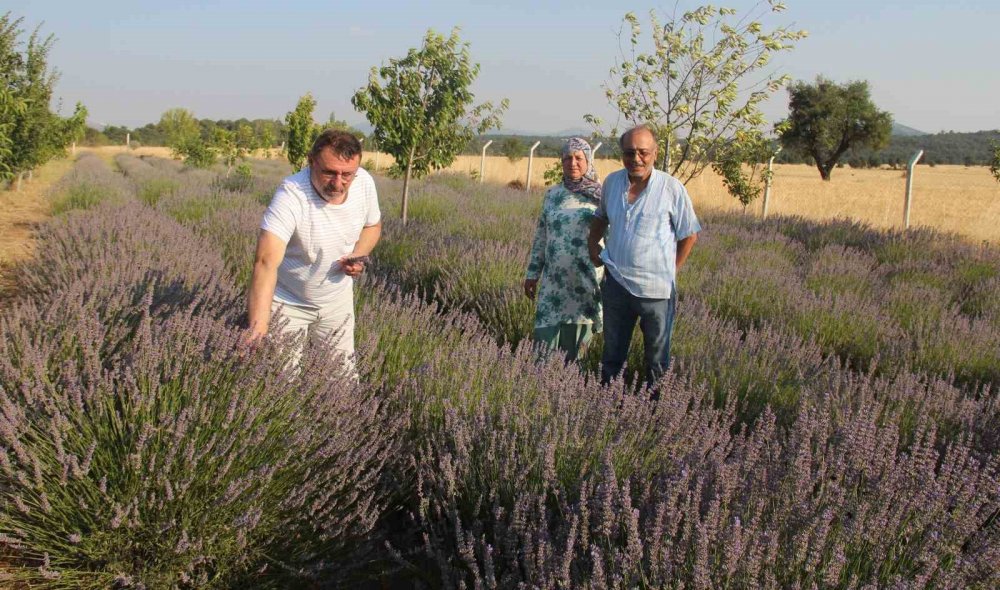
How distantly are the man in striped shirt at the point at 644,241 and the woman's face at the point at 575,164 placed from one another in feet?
0.64

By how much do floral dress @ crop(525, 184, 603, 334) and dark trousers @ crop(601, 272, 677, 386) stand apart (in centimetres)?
17

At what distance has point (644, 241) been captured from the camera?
3.43 meters

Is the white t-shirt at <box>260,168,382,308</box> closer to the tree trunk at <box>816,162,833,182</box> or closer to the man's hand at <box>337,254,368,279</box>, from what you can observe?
the man's hand at <box>337,254,368,279</box>

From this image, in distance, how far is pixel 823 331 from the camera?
5.12 m

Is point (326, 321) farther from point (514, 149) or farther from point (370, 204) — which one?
point (514, 149)

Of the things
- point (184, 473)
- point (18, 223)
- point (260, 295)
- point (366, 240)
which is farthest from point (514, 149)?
point (184, 473)

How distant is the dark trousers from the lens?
352 cm

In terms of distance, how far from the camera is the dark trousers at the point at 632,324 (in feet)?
11.5

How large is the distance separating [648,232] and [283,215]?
68.1 inches

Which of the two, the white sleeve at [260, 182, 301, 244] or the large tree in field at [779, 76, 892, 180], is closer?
the white sleeve at [260, 182, 301, 244]

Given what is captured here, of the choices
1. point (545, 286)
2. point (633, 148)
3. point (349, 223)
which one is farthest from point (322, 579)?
point (633, 148)

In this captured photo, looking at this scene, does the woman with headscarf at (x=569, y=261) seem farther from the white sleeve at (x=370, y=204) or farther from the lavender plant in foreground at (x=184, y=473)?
the lavender plant in foreground at (x=184, y=473)

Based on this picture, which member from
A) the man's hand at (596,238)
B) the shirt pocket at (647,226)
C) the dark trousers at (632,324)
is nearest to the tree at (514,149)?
the man's hand at (596,238)

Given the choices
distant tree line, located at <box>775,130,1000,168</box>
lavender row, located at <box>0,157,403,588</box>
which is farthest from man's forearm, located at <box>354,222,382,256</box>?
distant tree line, located at <box>775,130,1000,168</box>
